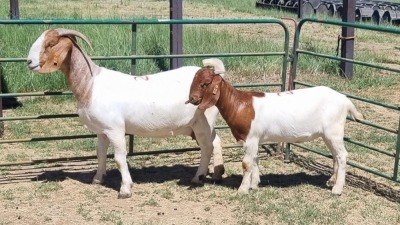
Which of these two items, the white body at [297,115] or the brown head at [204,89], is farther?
the white body at [297,115]

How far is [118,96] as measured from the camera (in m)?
5.80

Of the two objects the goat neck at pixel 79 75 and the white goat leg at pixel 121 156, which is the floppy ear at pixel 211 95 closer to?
the white goat leg at pixel 121 156

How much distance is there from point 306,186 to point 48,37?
2.57 m

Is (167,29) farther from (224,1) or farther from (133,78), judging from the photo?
(224,1)

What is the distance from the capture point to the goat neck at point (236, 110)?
231 inches

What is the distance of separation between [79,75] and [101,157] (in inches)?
32.5

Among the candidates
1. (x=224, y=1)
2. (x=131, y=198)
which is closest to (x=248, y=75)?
(x=131, y=198)

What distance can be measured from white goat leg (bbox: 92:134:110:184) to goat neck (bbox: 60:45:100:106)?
483mm

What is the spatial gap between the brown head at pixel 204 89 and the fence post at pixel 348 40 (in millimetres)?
5758

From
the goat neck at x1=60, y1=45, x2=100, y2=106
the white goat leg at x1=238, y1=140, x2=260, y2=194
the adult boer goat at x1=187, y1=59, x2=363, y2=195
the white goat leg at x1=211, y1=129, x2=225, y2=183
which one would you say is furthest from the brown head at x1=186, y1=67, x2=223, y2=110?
the goat neck at x1=60, y1=45, x2=100, y2=106

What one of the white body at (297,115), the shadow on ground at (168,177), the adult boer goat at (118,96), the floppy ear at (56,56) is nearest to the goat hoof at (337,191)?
the shadow on ground at (168,177)

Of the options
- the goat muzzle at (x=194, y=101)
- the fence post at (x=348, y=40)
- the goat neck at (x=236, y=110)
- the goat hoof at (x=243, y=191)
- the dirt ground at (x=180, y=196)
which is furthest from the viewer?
the fence post at (x=348, y=40)

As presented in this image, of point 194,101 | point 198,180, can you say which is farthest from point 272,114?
point 198,180

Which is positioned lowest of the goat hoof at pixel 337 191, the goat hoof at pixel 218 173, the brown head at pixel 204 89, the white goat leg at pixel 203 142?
the goat hoof at pixel 337 191
